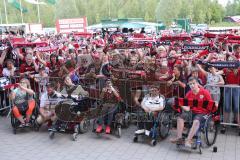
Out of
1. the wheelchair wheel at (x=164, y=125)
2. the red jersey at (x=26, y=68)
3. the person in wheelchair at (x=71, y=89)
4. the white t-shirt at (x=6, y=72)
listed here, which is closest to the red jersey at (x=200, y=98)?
the wheelchair wheel at (x=164, y=125)

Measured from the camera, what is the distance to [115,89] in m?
8.44

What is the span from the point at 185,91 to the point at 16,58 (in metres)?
5.05

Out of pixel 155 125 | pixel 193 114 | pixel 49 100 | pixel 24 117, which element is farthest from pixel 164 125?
pixel 24 117

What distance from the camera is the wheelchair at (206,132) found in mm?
7082

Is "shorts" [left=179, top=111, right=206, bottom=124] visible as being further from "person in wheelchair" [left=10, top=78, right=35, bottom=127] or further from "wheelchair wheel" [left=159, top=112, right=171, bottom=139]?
"person in wheelchair" [left=10, top=78, right=35, bottom=127]

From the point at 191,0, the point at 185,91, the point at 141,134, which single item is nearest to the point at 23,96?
the point at 141,134

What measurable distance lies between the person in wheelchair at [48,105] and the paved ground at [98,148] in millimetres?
375

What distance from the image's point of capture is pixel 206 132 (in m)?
7.10

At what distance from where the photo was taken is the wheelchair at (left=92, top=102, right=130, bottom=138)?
828cm

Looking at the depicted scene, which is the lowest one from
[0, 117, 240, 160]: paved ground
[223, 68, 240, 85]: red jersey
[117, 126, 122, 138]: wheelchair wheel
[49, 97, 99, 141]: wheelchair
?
[0, 117, 240, 160]: paved ground

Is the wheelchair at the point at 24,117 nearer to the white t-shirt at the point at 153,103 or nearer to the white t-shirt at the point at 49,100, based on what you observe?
the white t-shirt at the point at 49,100

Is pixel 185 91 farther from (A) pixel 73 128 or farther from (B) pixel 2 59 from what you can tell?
(B) pixel 2 59

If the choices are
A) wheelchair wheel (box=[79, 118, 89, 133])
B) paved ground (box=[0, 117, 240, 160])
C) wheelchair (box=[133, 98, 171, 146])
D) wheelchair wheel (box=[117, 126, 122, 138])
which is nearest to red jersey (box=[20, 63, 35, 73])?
paved ground (box=[0, 117, 240, 160])

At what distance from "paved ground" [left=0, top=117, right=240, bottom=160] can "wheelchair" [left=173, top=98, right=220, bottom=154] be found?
140 millimetres
